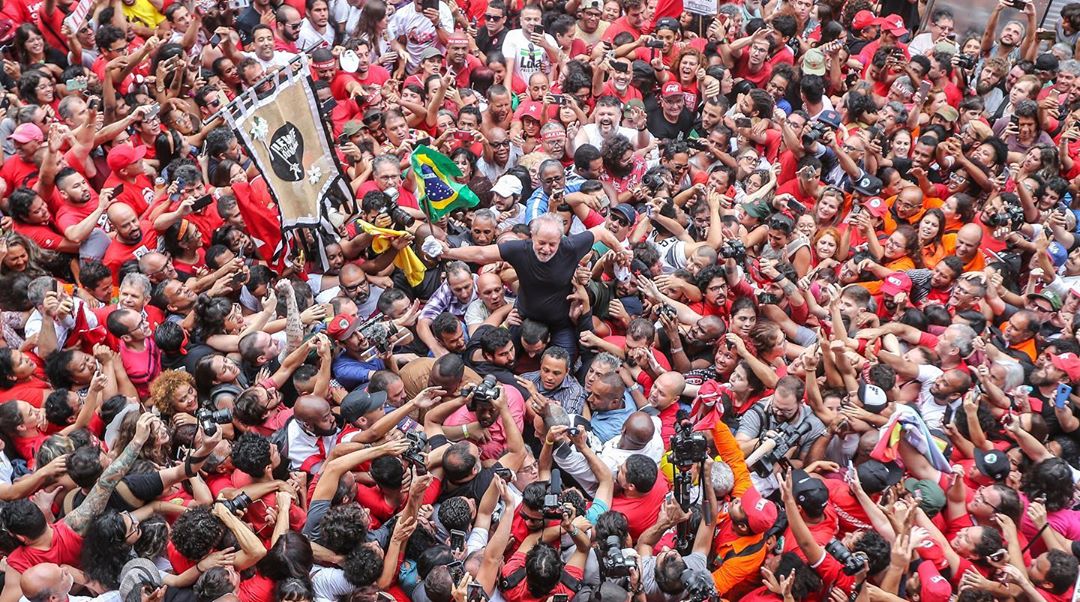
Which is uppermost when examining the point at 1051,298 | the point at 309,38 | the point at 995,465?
the point at 309,38

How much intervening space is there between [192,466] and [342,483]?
79cm

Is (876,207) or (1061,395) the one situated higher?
(1061,395)

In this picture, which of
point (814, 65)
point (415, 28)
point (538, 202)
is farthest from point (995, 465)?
point (415, 28)

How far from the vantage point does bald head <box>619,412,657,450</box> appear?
643 centimetres

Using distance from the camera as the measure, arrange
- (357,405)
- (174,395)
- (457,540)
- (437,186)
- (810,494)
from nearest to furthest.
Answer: (457,540)
(810,494)
(357,405)
(174,395)
(437,186)

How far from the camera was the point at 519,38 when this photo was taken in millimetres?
10969

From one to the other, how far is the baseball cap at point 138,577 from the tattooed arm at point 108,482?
49 cm

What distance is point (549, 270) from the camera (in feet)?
24.1

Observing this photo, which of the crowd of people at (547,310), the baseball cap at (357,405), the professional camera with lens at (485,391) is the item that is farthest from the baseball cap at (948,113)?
the baseball cap at (357,405)

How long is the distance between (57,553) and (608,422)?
10.2 ft

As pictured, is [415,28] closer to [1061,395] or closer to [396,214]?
[396,214]

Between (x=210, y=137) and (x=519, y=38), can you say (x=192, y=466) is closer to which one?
(x=210, y=137)

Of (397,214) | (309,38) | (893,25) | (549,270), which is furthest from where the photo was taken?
(893,25)

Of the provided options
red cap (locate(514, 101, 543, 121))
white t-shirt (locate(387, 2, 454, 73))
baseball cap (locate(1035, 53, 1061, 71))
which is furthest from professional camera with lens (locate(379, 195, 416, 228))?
baseball cap (locate(1035, 53, 1061, 71))
